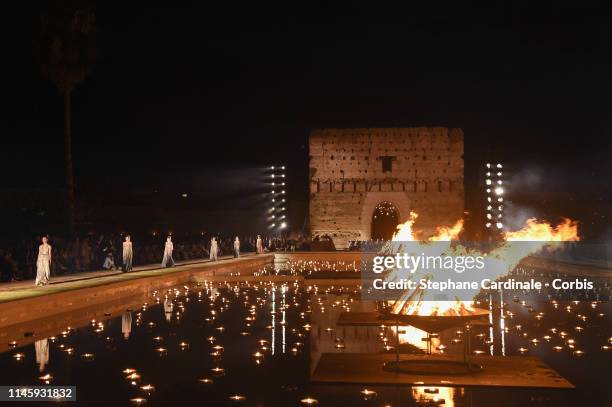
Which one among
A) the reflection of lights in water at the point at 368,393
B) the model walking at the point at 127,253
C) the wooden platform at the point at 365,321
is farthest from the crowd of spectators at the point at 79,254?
the reflection of lights in water at the point at 368,393

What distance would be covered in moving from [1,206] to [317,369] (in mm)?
27778

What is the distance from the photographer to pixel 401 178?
144ft

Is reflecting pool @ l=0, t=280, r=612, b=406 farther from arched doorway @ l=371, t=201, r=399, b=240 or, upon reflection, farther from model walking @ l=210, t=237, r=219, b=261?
arched doorway @ l=371, t=201, r=399, b=240

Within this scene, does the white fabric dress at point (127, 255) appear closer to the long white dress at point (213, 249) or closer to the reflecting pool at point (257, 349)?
the reflecting pool at point (257, 349)

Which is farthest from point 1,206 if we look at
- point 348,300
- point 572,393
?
point 572,393

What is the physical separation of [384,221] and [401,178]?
3462 mm

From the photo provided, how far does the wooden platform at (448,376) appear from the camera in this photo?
24.3 ft

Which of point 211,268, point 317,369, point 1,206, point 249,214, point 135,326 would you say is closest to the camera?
point 317,369

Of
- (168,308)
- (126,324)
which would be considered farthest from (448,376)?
(168,308)

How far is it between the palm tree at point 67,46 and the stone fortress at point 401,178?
20.3m

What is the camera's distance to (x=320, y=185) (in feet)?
146

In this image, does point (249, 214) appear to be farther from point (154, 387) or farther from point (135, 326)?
point (154, 387)

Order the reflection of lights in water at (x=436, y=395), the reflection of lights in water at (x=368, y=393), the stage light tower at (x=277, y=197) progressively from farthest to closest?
1. the stage light tower at (x=277, y=197)
2. the reflection of lights in water at (x=368, y=393)
3. the reflection of lights in water at (x=436, y=395)

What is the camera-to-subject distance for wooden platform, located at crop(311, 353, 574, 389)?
741 cm
